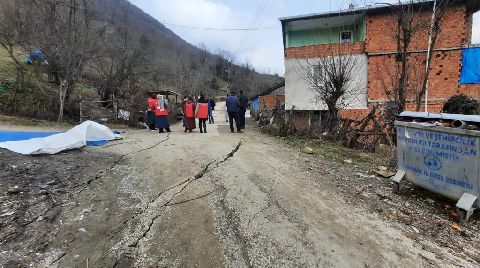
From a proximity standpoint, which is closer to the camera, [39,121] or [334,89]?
[334,89]

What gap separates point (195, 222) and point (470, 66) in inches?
709

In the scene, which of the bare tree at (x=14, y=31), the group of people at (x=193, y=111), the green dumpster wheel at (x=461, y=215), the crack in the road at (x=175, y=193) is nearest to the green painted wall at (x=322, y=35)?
the group of people at (x=193, y=111)

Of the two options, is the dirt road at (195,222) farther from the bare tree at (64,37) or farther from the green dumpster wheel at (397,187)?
the bare tree at (64,37)

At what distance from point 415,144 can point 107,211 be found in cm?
485

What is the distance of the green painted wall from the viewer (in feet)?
63.0

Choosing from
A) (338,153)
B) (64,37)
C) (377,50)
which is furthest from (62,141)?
(377,50)

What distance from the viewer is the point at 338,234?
414 cm

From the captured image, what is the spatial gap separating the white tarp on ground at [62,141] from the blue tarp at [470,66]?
16816 mm

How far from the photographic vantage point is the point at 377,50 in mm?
18312

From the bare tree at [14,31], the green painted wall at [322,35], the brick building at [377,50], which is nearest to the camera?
the bare tree at [14,31]

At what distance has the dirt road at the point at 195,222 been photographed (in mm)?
3613

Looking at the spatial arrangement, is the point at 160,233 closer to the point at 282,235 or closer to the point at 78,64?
the point at 282,235

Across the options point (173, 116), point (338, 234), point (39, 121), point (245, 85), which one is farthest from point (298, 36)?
point (245, 85)

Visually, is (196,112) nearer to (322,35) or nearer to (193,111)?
(193,111)
